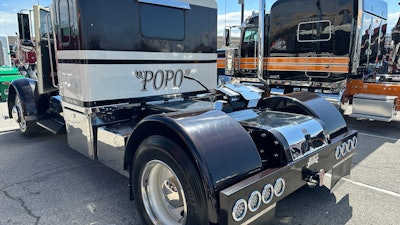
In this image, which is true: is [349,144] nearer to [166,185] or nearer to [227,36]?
[166,185]

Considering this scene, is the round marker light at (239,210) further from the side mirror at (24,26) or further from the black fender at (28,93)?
the side mirror at (24,26)

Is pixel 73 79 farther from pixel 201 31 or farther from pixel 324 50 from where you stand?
pixel 324 50

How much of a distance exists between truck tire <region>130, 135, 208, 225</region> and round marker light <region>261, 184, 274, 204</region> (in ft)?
1.42

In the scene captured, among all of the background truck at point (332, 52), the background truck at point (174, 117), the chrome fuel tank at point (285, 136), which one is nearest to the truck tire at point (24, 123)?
the background truck at point (174, 117)

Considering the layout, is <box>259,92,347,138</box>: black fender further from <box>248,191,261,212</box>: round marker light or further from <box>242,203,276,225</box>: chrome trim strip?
<box>248,191,261,212</box>: round marker light

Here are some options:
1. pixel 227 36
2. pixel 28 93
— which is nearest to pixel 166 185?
pixel 28 93

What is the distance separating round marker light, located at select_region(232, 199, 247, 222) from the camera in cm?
Answer: 206

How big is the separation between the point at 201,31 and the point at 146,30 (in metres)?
1.01

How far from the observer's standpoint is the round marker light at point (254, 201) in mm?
2154

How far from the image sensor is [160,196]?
2855 millimetres

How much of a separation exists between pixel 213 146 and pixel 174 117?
427 millimetres

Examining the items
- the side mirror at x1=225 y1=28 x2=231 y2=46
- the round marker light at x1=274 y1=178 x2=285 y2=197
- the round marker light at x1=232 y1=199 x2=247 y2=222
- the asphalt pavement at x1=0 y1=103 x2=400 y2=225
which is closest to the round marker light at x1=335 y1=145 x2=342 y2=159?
the asphalt pavement at x1=0 y1=103 x2=400 y2=225

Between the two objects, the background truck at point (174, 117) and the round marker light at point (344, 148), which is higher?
the background truck at point (174, 117)

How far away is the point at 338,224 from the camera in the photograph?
2.99 m
